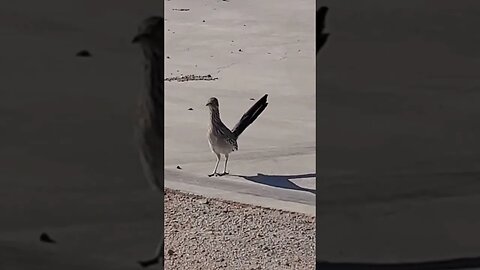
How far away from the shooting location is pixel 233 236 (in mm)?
4023

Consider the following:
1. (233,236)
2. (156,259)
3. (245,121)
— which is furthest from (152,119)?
(245,121)

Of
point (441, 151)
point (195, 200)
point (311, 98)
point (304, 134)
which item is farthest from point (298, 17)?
point (441, 151)

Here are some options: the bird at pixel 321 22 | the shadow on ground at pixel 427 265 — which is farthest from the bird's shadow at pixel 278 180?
the bird at pixel 321 22

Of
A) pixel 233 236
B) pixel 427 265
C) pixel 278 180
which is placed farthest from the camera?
pixel 278 180

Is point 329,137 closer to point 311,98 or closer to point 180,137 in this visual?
point 180,137

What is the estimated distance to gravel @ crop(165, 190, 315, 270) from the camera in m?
3.71

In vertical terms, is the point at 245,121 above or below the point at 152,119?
below

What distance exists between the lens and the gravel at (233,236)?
3707mm

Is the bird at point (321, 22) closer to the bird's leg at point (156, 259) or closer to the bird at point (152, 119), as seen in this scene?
the bird at point (152, 119)

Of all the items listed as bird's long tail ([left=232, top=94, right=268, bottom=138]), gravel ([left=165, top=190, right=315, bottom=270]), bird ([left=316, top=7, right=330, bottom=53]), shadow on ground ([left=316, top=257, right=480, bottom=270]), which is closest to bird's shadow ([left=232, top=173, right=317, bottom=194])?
bird's long tail ([left=232, top=94, right=268, bottom=138])

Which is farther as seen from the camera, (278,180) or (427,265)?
(278,180)

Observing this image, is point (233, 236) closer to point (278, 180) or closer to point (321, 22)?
point (278, 180)

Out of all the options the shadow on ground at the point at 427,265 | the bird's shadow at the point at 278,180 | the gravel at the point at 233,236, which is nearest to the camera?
the shadow on ground at the point at 427,265

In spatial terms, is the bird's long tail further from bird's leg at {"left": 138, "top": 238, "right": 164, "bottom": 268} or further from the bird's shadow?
bird's leg at {"left": 138, "top": 238, "right": 164, "bottom": 268}
